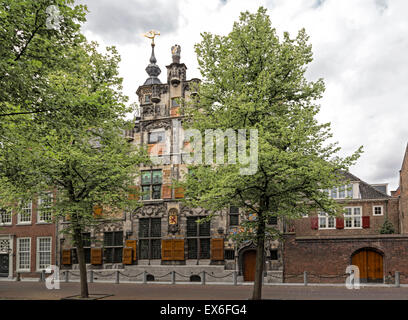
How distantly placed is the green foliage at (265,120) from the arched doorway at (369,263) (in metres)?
9.60

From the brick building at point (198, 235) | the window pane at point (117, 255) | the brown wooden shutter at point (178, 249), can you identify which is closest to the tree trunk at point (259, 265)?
the brick building at point (198, 235)

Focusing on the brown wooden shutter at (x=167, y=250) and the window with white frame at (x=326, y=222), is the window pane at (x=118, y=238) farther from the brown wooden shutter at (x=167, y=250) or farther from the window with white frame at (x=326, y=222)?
the window with white frame at (x=326, y=222)

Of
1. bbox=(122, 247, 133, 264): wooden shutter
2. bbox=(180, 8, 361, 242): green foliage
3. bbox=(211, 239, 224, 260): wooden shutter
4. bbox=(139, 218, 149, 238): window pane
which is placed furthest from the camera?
bbox=(139, 218, 149, 238): window pane

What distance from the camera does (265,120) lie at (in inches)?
567

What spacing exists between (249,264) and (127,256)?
839cm

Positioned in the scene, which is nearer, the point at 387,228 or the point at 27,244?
the point at 387,228

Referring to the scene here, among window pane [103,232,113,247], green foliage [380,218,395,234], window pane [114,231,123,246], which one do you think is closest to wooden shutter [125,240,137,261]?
window pane [114,231,123,246]

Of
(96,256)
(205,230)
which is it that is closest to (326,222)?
(205,230)

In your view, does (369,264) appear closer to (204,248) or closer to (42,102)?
(204,248)

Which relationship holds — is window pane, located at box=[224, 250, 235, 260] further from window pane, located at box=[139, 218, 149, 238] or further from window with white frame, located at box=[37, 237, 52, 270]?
window with white frame, located at box=[37, 237, 52, 270]

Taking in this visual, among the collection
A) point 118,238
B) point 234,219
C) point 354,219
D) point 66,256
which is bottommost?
point 66,256

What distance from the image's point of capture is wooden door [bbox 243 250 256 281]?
80.1 feet

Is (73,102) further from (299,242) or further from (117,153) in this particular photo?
(299,242)

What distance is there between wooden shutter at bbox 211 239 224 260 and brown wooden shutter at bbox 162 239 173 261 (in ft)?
9.47
